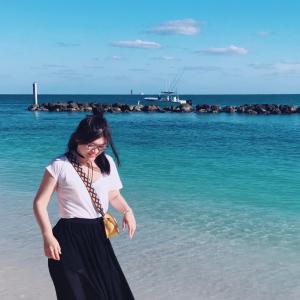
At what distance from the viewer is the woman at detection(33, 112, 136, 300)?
9.05ft

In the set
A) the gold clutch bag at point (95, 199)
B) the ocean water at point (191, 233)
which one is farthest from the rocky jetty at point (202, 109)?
the gold clutch bag at point (95, 199)

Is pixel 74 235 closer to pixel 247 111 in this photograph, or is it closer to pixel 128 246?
pixel 128 246

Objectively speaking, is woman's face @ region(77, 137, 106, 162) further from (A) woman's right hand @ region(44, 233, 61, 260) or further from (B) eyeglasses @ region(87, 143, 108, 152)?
(A) woman's right hand @ region(44, 233, 61, 260)

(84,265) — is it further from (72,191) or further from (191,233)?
(191,233)

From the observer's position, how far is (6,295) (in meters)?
5.02

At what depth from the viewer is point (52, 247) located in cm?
269

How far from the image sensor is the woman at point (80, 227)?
9.05 ft

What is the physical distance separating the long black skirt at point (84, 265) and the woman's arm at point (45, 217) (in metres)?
0.09

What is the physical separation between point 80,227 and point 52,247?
0.22 m

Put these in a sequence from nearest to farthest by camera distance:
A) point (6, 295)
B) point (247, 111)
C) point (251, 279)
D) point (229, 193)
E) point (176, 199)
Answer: point (6, 295), point (251, 279), point (176, 199), point (229, 193), point (247, 111)

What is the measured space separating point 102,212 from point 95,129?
0.49 meters

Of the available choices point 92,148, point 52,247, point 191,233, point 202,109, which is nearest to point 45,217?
point 52,247

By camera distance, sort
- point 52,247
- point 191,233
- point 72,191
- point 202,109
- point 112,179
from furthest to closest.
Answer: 1. point 202,109
2. point 191,233
3. point 112,179
4. point 72,191
5. point 52,247

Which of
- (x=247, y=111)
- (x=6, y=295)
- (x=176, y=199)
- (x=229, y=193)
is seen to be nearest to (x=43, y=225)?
(x=6, y=295)
